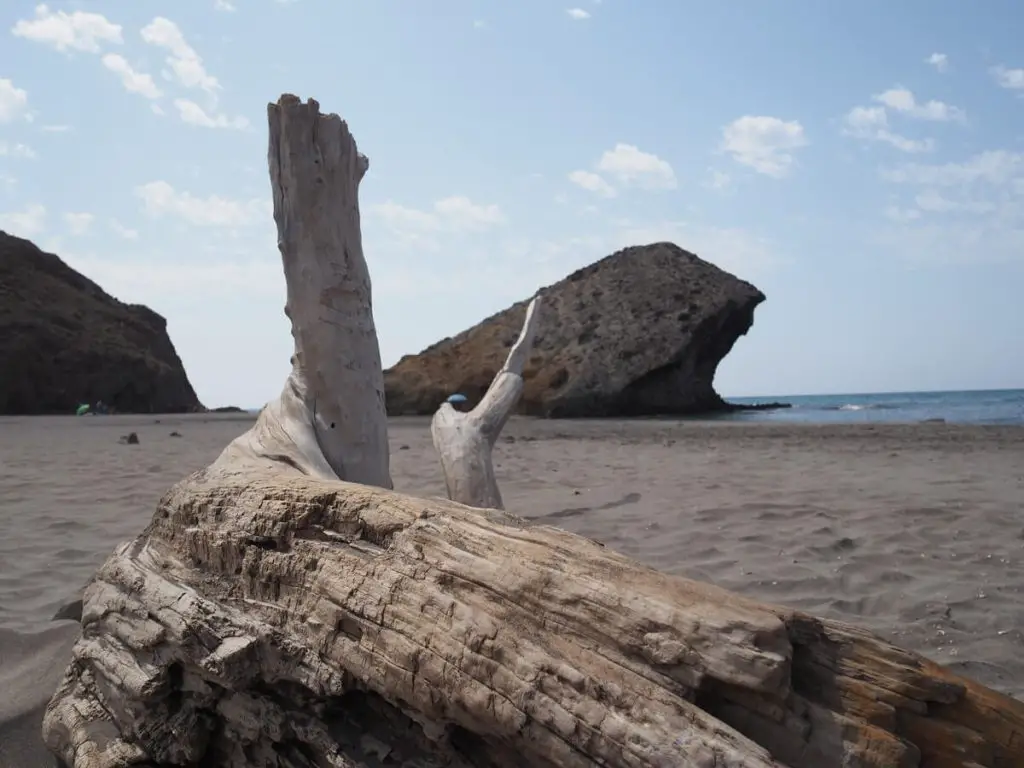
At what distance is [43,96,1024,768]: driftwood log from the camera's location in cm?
131

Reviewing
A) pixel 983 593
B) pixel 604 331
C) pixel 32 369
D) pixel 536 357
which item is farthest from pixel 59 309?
pixel 983 593

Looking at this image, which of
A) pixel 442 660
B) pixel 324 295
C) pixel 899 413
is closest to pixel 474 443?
pixel 324 295

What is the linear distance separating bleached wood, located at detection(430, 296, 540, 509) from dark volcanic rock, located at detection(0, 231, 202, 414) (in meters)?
22.5

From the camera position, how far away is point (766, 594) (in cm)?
322

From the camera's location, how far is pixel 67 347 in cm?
2362

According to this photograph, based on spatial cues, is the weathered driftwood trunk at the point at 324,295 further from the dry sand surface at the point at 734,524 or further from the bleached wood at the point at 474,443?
the dry sand surface at the point at 734,524

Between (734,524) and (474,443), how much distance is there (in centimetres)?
169

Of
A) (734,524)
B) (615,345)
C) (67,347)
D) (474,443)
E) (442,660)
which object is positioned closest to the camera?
(442,660)

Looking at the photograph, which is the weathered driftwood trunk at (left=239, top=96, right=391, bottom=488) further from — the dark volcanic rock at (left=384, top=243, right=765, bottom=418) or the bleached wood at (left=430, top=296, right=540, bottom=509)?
the dark volcanic rock at (left=384, top=243, right=765, bottom=418)

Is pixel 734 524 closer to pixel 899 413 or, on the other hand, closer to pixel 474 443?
pixel 474 443

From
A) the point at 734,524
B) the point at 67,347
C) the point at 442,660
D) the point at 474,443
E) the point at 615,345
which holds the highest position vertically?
the point at 67,347

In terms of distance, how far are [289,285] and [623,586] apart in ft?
7.63

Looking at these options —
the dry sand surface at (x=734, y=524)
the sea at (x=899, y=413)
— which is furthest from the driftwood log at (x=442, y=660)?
the sea at (x=899, y=413)

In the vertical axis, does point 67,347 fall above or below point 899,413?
above
